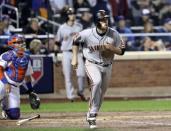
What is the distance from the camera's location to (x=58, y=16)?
71.5 ft

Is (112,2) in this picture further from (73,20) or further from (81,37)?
(81,37)

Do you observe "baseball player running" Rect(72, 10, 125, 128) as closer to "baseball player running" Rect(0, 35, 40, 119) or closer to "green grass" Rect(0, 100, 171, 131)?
"baseball player running" Rect(0, 35, 40, 119)

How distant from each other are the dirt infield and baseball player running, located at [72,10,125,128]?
0.52 m

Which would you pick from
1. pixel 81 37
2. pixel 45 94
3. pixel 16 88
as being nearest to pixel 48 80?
pixel 45 94

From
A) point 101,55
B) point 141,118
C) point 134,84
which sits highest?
point 101,55

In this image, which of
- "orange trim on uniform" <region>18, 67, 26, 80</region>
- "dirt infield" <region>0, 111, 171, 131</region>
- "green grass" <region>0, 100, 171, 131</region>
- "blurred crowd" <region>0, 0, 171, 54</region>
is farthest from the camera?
"blurred crowd" <region>0, 0, 171, 54</region>

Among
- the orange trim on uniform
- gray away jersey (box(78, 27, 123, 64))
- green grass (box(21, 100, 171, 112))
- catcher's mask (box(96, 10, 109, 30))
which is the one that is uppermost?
catcher's mask (box(96, 10, 109, 30))

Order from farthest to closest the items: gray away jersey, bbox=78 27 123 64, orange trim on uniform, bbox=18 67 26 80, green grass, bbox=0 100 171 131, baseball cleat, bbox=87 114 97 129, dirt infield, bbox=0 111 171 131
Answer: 1. green grass, bbox=0 100 171 131
2. orange trim on uniform, bbox=18 67 26 80
3. gray away jersey, bbox=78 27 123 64
4. dirt infield, bbox=0 111 171 131
5. baseball cleat, bbox=87 114 97 129

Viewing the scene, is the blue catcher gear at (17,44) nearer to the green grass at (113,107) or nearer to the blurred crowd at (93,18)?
the green grass at (113,107)

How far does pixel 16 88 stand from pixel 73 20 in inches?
196

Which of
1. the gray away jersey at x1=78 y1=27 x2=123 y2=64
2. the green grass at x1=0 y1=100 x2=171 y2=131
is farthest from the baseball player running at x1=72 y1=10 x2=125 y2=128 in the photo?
the green grass at x1=0 y1=100 x2=171 y2=131

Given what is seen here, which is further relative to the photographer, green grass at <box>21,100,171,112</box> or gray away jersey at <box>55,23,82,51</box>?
gray away jersey at <box>55,23,82,51</box>

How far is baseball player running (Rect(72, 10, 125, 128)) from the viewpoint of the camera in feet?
39.1

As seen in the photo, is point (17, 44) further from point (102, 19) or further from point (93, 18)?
point (93, 18)
